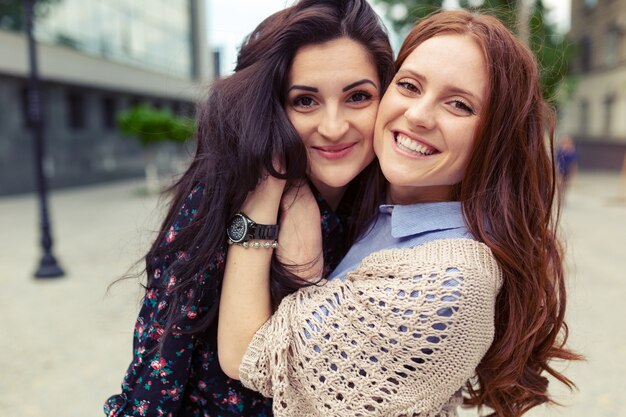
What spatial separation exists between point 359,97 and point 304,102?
17 cm

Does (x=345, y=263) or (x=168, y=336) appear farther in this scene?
(x=345, y=263)

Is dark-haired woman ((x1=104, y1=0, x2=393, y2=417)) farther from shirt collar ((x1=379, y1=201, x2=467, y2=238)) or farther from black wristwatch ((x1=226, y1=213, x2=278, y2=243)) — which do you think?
shirt collar ((x1=379, y1=201, x2=467, y2=238))

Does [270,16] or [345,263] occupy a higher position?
[270,16]

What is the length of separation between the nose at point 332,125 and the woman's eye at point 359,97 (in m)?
0.08

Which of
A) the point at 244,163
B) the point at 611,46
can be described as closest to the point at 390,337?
the point at 244,163

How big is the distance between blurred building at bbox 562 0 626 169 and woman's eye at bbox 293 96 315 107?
25.3 meters

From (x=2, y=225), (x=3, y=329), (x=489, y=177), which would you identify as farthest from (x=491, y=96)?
(x=2, y=225)

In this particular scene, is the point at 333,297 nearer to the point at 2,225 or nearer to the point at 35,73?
the point at 35,73

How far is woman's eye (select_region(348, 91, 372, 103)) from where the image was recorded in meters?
1.57

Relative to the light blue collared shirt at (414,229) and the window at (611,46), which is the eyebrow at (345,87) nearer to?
the light blue collared shirt at (414,229)

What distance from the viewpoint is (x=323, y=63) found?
148 centimetres

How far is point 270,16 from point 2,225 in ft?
36.8

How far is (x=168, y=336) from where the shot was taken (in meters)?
1.43

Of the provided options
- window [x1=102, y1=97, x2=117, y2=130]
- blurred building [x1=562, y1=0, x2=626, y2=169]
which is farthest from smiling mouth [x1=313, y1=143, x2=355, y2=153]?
blurred building [x1=562, y1=0, x2=626, y2=169]
